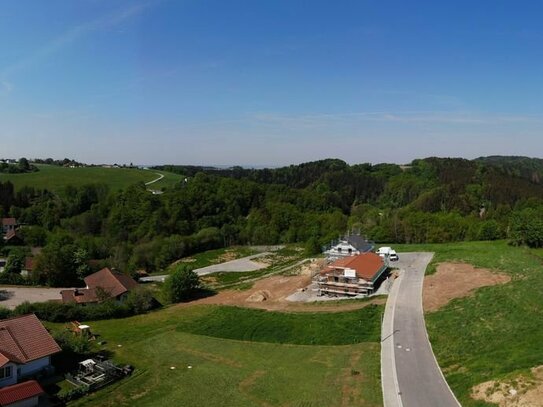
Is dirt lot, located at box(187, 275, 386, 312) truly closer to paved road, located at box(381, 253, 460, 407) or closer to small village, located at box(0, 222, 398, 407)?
small village, located at box(0, 222, 398, 407)

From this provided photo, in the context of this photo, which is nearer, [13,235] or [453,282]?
[453,282]

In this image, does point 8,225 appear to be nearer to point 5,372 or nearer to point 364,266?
point 5,372

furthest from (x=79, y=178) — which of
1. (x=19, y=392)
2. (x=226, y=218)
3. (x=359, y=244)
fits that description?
(x=19, y=392)

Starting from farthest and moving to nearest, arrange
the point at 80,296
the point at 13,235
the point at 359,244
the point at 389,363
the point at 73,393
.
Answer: the point at 13,235 < the point at 359,244 < the point at 80,296 < the point at 389,363 < the point at 73,393

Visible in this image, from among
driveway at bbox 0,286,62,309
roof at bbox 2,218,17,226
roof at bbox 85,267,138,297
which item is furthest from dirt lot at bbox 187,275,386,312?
roof at bbox 2,218,17,226

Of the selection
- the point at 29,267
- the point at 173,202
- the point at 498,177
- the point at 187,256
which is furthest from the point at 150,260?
the point at 498,177

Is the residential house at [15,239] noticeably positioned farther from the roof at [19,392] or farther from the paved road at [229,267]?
the roof at [19,392]

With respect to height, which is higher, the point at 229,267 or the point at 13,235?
the point at 13,235

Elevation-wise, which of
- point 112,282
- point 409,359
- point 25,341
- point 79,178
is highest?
point 79,178
